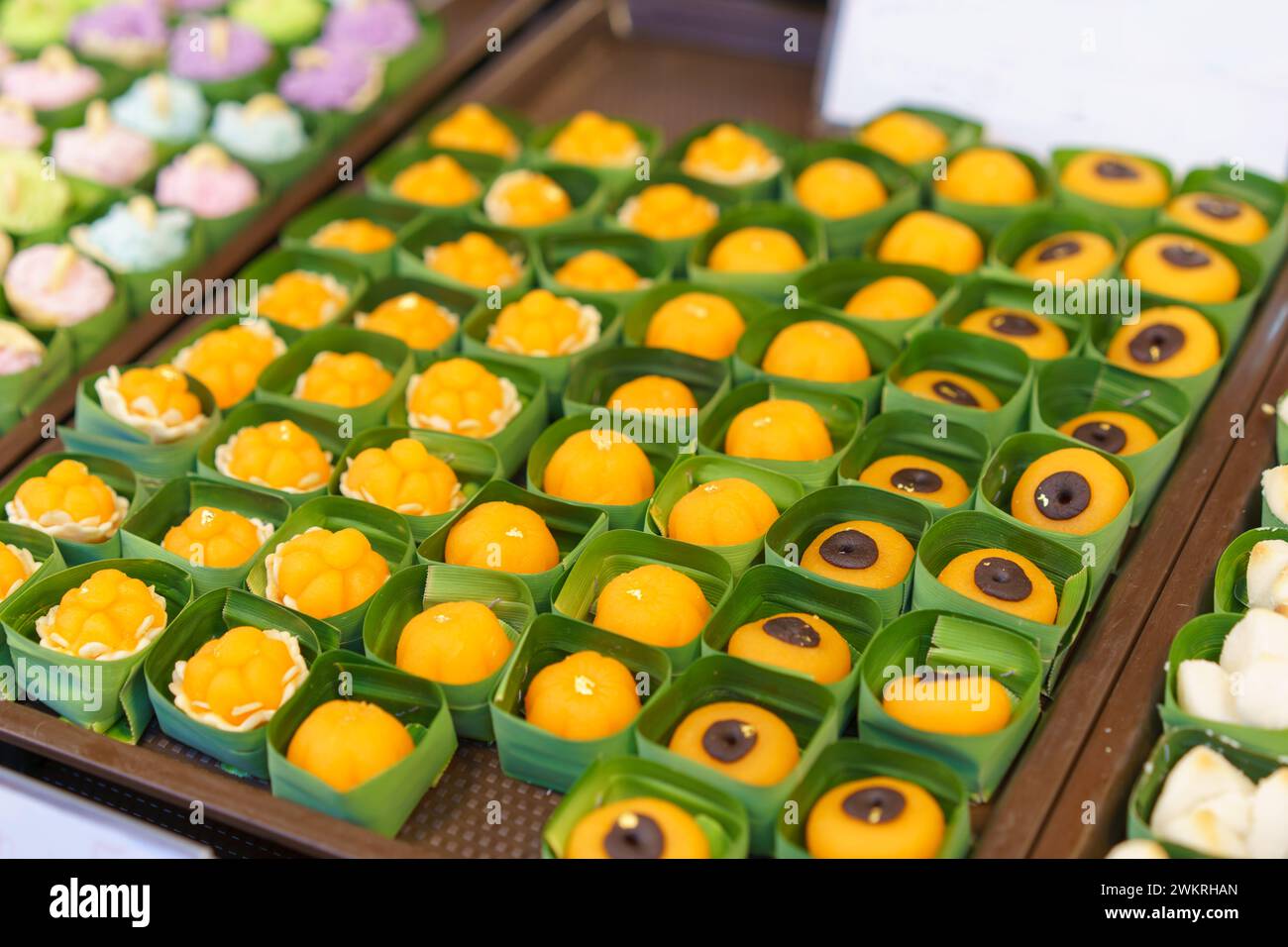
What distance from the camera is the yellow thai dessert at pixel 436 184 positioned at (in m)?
3.70

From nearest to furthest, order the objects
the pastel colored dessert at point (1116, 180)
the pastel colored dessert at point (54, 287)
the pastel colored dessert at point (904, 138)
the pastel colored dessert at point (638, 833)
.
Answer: the pastel colored dessert at point (638, 833)
the pastel colored dessert at point (54, 287)
the pastel colored dessert at point (1116, 180)
the pastel colored dessert at point (904, 138)

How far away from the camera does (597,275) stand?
11.0 ft

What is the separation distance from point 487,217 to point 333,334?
0.68 metres

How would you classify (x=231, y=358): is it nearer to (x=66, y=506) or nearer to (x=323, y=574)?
(x=66, y=506)

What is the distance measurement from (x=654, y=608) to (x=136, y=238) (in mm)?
1884

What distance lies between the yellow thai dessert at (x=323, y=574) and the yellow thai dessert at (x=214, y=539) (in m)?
0.09

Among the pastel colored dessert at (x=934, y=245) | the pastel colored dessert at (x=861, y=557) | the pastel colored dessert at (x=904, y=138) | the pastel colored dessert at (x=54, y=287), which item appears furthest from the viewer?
the pastel colored dessert at (x=904, y=138)

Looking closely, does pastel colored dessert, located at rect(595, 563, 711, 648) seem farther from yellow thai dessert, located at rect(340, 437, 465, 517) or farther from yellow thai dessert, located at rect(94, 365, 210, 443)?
yellow thai dessert, located at rect(94, 365, 210, 443)

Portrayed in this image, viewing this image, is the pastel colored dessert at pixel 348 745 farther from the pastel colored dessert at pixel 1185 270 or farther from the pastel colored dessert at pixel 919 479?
the pastel colored dessert at pixel 1185 270

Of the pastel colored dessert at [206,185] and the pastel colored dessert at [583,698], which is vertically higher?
the pastel colored dessert at [206,185]

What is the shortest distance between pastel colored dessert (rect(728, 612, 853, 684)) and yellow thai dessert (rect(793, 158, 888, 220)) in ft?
4.86

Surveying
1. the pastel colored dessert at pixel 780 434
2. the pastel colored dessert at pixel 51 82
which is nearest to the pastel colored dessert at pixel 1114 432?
the pastel colored dessert at pixel 780 434

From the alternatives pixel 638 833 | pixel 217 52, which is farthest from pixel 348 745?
pixel 217 52
